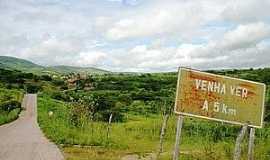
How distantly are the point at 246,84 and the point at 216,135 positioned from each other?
1811cm

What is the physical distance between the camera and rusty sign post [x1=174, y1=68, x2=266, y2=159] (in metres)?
10.4

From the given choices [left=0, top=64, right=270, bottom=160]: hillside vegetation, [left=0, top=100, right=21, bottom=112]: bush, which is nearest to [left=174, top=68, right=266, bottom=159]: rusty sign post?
[left=0, top=64, right=270, bottom=160]: hillside vegetation

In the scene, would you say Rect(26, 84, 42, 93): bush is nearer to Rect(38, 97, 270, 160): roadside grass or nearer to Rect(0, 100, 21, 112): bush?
Rect(0, 100, 21, 112): bush

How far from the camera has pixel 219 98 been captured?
1067 centimetres

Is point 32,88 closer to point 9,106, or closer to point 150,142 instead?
point 9,106

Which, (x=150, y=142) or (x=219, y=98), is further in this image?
(x=150, y=142)

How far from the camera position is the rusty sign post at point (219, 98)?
34.0 feet

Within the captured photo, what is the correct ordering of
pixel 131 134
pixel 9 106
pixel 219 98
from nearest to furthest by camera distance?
1. pixel 219 98
2. pixel 131 134
3. pixel 9 106

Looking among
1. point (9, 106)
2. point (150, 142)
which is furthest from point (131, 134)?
point (9, 106)

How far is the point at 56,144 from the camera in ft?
70.2

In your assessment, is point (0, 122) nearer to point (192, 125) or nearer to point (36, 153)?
point (192, 125)

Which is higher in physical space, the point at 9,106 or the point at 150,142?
the point at 9,106

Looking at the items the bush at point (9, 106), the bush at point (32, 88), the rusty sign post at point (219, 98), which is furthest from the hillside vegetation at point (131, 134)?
the bush at point (32, 88)

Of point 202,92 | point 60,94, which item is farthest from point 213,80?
point 60,94
